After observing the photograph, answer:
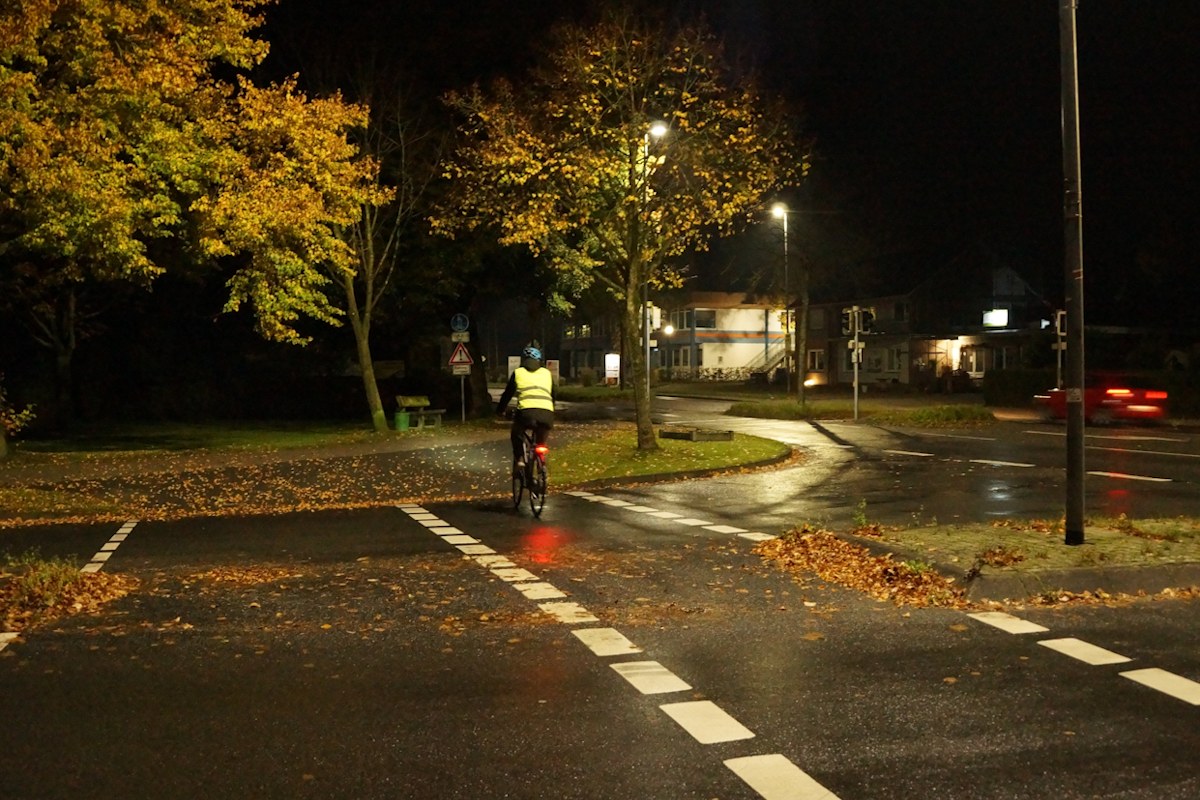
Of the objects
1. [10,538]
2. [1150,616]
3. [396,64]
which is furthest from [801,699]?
[396,64]

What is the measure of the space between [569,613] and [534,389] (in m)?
6.42

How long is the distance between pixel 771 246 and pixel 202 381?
26538 millimetres

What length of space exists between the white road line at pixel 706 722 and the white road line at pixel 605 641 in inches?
47.8

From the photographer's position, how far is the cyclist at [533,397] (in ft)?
47.9

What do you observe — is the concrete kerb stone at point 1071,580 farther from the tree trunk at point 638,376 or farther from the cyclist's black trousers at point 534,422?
the tree trunk at point 638,376

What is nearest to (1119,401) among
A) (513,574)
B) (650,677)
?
(513,574)

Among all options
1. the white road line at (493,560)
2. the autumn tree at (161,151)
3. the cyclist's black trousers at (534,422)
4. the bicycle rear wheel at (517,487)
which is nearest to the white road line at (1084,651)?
the white road line at (493,560)

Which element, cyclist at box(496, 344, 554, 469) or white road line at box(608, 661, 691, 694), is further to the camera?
cyclist at box(496, 344, 554, 469)

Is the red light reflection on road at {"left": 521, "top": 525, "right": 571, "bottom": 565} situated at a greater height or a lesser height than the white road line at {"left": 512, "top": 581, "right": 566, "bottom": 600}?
lesser

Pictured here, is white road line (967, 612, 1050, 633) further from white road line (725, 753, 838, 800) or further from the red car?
the red car

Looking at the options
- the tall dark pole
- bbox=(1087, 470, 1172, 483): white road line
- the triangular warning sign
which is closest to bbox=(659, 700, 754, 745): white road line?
the tall dark pole

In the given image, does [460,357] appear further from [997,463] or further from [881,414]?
→ [997,463]

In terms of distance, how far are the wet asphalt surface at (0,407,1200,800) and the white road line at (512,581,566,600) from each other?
0.14ft

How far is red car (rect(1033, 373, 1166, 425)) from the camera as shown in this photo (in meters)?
32.7
